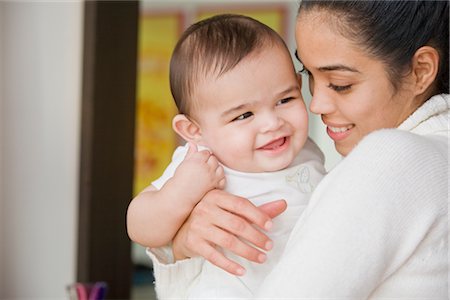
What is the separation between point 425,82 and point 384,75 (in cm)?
6

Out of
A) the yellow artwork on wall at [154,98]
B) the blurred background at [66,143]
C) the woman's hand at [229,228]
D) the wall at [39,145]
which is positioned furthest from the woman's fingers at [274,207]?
the yellow artwork on wall at [154,98]

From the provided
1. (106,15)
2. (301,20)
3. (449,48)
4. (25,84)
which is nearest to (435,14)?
(449,48)

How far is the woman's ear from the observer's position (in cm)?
92

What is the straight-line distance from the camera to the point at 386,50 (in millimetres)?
909

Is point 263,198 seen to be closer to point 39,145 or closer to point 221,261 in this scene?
point 221,261

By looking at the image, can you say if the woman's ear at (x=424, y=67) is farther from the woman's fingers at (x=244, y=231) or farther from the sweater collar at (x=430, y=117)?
the woman's fingers at (x=244, y=231)

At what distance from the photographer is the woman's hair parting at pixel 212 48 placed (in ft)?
3.37

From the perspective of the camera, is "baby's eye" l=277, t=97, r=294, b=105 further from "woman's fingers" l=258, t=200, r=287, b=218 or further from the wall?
the wall

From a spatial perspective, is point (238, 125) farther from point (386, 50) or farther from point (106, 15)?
point (106, 15)

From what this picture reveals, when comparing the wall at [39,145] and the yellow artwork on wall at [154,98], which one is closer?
the wall at [39,145]

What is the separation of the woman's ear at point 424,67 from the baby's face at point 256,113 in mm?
167

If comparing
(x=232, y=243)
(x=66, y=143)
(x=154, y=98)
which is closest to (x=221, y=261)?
(x=232, y=243)

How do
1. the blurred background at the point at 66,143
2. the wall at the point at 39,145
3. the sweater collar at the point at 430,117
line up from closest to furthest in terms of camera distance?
the sweater collar at the point at 430,117
the blurred background at the point at 66,143
the wall at the point at 39,145

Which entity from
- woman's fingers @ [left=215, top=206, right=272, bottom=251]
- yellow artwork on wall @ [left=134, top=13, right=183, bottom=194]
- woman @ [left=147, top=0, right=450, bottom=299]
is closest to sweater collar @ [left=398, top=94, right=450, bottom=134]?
woman @ [left=147, top=0, right=450, bottom=299]
